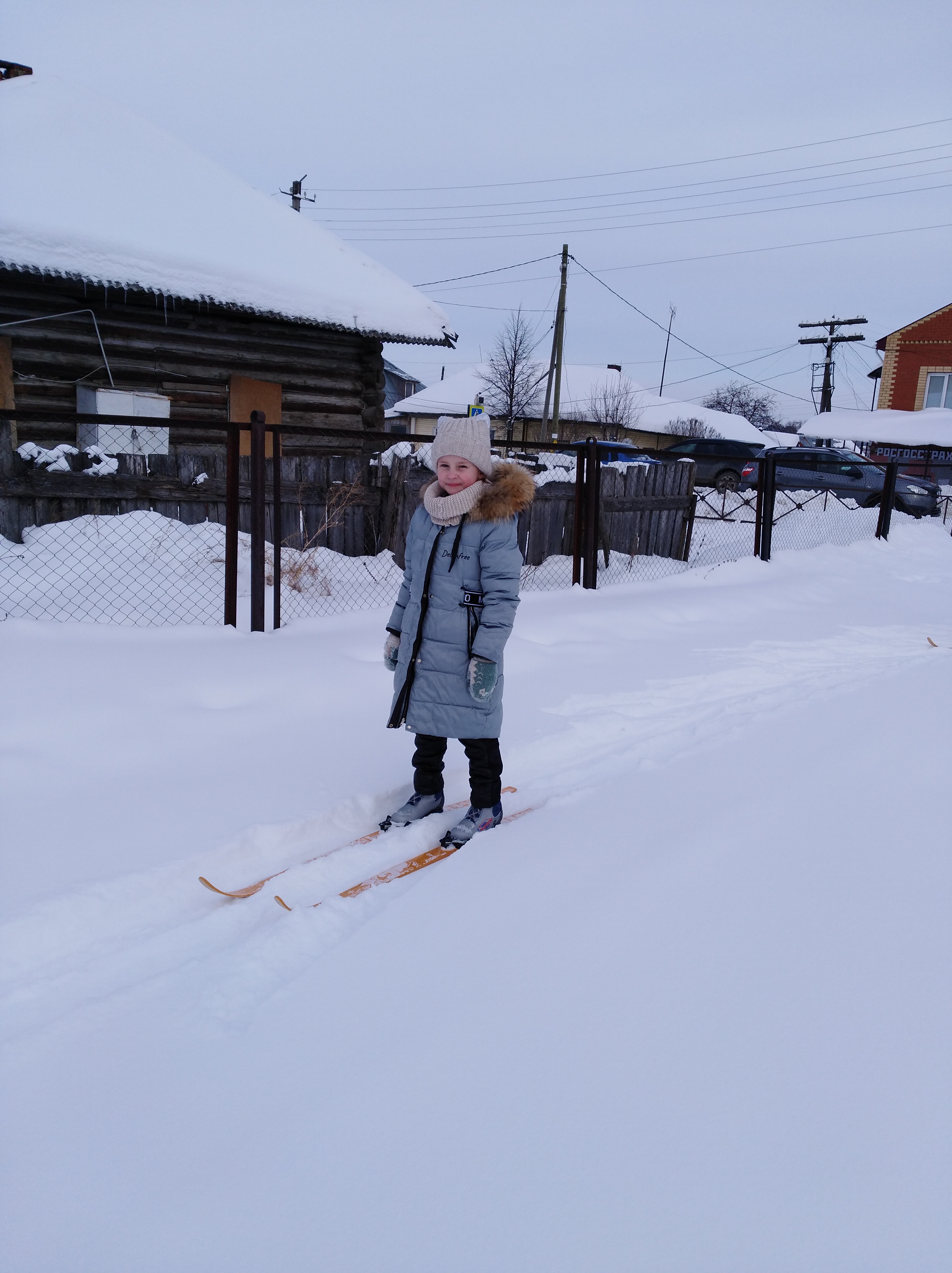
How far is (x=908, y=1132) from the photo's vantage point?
1728 millimetres

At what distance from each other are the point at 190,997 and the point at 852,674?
4.78 meters

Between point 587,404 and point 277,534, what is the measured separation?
40070 mm

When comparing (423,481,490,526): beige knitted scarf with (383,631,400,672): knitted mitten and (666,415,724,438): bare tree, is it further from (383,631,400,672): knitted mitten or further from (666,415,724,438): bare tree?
(666,415,724,438): bare tree

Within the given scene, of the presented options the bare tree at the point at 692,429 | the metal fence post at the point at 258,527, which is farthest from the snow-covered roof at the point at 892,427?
the metal fence post at the point at 258,527

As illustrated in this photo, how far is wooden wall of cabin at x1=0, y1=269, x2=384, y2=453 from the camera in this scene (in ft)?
30.9

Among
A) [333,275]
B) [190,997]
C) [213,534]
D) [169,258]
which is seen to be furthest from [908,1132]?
[333,275]

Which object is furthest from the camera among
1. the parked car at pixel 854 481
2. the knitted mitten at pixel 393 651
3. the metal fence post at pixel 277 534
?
the parked car at pixel 854 481

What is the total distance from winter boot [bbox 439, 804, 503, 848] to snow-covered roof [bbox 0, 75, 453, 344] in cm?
789

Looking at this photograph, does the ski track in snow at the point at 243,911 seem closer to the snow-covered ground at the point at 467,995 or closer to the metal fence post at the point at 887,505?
the snow-covered ground at the point at 467,995

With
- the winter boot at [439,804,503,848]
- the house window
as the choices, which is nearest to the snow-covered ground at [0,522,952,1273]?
the winter boot at [439,804,503,848]

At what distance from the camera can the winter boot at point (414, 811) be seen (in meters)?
3.33

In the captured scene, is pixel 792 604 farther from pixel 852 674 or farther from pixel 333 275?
pixel 333 275

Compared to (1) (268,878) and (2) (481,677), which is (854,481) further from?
(1) (268,878)

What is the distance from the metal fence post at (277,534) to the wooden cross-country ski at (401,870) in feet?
9.10
